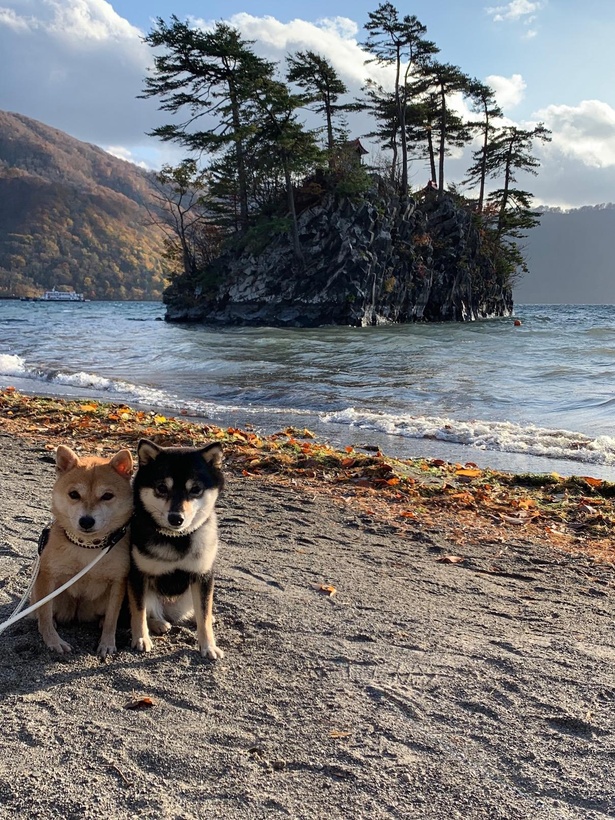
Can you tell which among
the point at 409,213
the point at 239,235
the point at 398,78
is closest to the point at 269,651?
the point at 239,235

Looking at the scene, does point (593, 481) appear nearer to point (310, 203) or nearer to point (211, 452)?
point (211, 452)

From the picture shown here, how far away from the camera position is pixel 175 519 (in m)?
3.03

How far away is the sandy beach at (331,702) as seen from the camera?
241cm

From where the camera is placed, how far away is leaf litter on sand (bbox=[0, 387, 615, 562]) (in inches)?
254

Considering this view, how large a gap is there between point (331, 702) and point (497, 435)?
8.35m

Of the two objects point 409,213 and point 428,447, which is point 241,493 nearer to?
point 428,447

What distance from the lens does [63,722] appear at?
279 centimetres

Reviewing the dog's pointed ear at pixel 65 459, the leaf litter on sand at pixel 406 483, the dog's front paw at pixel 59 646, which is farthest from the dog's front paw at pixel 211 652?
the leaf litter on sand at pixel 406 483

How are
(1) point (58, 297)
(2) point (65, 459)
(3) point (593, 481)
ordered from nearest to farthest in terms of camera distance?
(2) point (65, 459) < (3) point (593, 481) < (1) point (58, 297)

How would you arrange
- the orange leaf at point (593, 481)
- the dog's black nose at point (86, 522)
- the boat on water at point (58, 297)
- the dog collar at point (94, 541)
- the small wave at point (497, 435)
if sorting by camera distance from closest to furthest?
the dog's black nose at point (86, 522)
the dog collar at point (94, 541)
the orange leaf at point (593, 481)
the small wave at point (497, 435)
the boat on water at point (58, 297)

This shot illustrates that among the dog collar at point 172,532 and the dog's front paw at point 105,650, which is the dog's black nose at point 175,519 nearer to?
the dog collar at point 172,532

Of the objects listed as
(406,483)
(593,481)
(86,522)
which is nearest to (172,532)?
(86,522)

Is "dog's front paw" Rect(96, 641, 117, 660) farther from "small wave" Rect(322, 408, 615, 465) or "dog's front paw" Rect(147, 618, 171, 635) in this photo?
"small wave" Rect(322, 408, 615, 465)

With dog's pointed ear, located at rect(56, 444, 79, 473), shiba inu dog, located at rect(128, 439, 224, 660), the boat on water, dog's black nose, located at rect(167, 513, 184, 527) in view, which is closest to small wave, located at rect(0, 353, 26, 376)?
dog's pointed ear, located at rect(56, 444, 79, 473)
